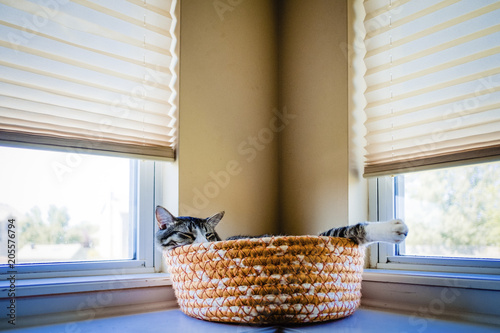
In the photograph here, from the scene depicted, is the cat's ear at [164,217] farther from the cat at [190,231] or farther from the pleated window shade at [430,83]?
the pleated window shade at [430,83]

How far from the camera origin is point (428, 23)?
1.42 meters

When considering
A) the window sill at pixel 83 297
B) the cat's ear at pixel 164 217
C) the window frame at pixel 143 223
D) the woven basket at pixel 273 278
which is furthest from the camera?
the window frame at pixel 143 223

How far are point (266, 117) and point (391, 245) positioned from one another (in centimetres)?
79

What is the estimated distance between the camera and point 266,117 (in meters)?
1.92

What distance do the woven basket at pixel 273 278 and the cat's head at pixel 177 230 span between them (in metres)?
0.24

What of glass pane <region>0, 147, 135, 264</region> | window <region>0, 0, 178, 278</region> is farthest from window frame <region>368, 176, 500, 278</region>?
glass pane <region>0, 147, 135, 264</region>

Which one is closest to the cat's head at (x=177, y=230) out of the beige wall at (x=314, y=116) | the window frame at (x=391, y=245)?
the beige wall at (x=314, y=116)

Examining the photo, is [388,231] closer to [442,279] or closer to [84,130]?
[442,279]

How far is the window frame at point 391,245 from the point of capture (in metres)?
1.45

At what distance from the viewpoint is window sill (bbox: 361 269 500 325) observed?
45.7 inches

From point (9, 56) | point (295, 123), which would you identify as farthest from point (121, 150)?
point (295, 123)

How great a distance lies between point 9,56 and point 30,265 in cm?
67

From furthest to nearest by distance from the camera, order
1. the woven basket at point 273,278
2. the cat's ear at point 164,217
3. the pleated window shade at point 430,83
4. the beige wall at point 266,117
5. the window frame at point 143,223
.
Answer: the beige wall at point 266,117, the window frame at point 143,223, the cat's ear at point 164,217, the pleated window shade at point 430,83, the woven basket at point 273,278

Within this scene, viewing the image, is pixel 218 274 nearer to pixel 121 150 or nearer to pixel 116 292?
pixel 116 292
